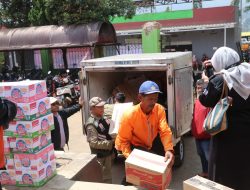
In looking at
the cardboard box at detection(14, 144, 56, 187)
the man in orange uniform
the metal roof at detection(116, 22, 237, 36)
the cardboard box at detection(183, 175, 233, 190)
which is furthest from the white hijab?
the metal roof at detection(116, 22, 237, 36)

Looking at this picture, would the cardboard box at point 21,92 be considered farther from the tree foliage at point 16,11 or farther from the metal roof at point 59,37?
the tree foliage at point 16,11

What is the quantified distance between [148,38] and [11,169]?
10.5 meters

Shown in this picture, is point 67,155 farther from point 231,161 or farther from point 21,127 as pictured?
point 231,161

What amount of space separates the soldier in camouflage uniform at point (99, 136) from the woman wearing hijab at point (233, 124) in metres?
1.67

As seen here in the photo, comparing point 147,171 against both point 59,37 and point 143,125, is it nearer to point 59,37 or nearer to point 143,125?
point 143,125

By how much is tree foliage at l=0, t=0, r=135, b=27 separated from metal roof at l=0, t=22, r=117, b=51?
922 millimetres

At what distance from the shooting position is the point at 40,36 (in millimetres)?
13016

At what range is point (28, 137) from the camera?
274cm

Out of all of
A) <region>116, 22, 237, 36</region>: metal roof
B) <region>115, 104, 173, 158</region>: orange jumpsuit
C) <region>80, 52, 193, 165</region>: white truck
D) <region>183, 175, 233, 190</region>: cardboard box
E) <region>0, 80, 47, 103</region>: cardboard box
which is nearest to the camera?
<region>183, 175, 233, 190</region>: cardboard box

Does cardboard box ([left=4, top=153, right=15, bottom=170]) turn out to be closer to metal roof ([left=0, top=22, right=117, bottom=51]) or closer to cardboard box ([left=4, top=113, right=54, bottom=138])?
cardboard box ([left=4, top=113, right=54, bottom=138])

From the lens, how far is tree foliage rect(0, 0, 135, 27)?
13867 mm

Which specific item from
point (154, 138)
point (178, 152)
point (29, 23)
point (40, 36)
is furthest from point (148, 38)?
point (154, 138)

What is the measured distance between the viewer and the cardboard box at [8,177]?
2.94m

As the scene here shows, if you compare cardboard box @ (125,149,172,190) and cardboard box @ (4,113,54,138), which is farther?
cardboard box @ (4,113,54,138)
